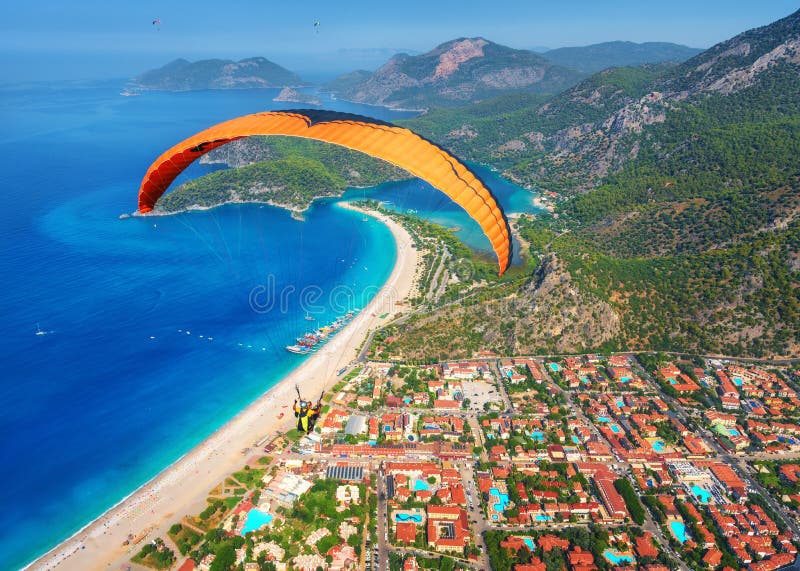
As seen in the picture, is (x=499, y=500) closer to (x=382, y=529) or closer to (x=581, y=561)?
(x=581, y=561)

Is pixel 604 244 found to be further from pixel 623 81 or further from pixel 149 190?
pixel 623 81

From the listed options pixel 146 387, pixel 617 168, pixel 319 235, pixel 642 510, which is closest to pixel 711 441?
pixel 642 510

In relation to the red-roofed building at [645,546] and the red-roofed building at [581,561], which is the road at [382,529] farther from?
the red-roofed building at [645,546]

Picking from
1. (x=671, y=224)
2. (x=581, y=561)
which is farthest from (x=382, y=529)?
(x=671, y=224)

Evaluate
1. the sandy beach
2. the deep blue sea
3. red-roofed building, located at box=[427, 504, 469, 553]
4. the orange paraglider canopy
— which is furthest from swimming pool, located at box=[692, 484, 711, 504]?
the deep blue sea

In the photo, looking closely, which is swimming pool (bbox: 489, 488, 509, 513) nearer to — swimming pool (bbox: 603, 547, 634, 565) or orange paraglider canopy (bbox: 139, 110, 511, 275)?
swimming pool (bbox: 603, 547, 634, 565)
